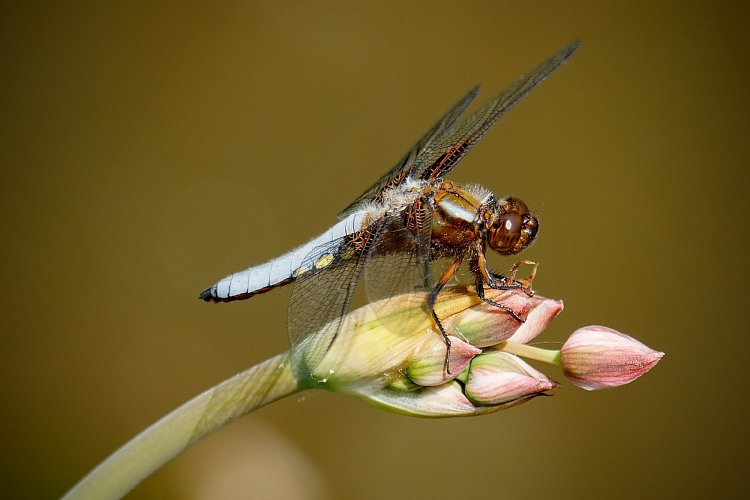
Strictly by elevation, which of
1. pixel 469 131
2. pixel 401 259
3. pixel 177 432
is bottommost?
pixel 177 432

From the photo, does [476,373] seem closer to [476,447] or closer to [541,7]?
[476,447]

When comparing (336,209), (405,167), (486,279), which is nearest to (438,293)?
(486,279)

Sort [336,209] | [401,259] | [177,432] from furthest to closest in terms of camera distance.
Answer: [336,209], [401,259], [177,432]

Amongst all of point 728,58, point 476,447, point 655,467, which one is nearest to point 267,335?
point 476,447

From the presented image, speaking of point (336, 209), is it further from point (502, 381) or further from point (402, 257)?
point (502, 381)

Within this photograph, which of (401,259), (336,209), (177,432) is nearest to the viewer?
(177,432)

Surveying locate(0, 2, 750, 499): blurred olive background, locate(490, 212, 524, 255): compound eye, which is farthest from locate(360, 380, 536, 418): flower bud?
locate(0, 2, 750, 499): blurred olive background

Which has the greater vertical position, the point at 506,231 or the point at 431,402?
the point at 506,231
